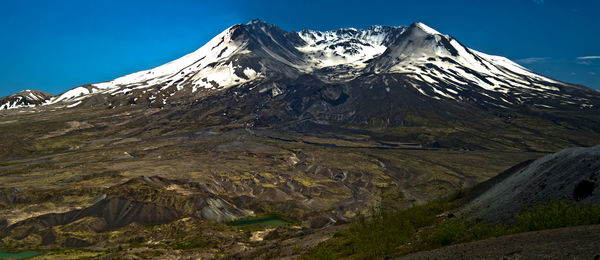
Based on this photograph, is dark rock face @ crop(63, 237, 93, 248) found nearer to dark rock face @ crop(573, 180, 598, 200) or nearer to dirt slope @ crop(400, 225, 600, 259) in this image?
dirt slope @ crop(400, 225, 600, 259)

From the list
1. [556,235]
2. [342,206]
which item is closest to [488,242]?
[556,235]

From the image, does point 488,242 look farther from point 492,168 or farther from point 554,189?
point 492,168

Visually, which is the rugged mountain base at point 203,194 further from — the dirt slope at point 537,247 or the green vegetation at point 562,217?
the dirt slope at point 537,247

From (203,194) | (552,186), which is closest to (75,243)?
(203,194)

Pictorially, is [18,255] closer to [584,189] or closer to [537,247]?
[537,247]

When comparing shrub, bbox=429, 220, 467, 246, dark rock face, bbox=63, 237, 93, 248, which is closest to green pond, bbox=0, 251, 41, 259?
dark rock face, bbox=63, 237, 93, 248

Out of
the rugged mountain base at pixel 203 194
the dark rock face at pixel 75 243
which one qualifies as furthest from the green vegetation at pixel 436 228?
the dark rock face at pixel 75 243

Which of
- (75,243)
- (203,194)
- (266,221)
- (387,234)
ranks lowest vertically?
(266,221)
